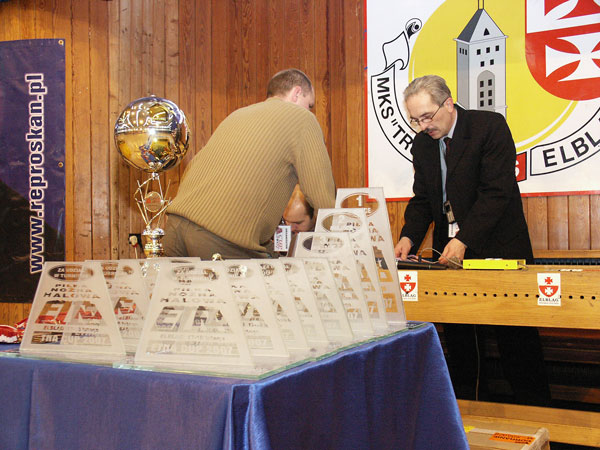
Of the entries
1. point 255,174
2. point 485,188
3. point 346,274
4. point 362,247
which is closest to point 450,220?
point 485,188

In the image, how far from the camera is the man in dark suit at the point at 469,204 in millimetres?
2488

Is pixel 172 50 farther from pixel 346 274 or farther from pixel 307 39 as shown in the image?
pixel 346 274

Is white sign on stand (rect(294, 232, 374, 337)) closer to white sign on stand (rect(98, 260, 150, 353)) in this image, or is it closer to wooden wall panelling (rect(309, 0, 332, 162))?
white sign on stand (rect(98, 260, 150, 353))

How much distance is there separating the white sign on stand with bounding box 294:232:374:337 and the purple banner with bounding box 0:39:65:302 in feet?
10.7

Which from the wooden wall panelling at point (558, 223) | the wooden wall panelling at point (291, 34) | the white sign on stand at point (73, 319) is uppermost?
the wooden wall panelling at point (291, 34)

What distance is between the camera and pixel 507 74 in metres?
3.69

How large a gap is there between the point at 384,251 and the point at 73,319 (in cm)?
71

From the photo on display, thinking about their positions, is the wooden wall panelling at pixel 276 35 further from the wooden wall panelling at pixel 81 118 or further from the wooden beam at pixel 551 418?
the wooden beam at pixel 551 418

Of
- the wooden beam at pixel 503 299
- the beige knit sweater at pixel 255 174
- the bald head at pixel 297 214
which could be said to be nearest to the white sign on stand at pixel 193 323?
the beige knit sweater at pixel 255 174

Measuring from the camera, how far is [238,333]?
875mm

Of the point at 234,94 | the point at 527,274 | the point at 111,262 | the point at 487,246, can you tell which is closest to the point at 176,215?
the point at 111,262

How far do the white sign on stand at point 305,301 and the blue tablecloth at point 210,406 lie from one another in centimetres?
7

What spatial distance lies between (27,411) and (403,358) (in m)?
0.66

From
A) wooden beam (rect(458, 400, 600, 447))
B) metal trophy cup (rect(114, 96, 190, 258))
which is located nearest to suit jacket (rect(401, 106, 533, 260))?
wooden beam (rect(458, 400, 600, 447))
